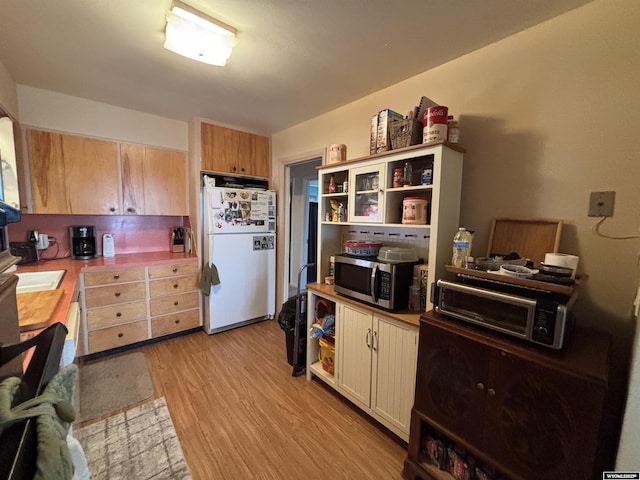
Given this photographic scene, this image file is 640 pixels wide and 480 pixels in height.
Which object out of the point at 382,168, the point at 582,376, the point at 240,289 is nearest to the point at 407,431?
the point at 582,376

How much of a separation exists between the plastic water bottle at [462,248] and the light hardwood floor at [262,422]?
1.20m

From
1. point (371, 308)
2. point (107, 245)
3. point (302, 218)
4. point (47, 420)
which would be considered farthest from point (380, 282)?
point (107, 245)

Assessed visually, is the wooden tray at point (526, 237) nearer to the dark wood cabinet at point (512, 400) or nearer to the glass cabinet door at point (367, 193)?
the dark wood cabinet at point (512, 400)

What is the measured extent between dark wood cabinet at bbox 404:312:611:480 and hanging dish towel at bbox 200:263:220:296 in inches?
87.8

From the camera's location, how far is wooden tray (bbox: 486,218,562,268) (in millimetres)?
1401

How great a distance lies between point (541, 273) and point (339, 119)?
204cm

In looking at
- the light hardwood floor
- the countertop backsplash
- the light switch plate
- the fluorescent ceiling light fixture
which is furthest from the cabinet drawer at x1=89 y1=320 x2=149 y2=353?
the light switch plate

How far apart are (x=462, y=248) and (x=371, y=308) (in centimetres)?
65

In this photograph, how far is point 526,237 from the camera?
1484 millimetres

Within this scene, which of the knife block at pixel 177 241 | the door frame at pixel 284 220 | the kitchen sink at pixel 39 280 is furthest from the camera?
the door frame at pixel 284 220

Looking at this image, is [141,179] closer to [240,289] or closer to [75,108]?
[75,108]

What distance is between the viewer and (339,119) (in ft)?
8.34

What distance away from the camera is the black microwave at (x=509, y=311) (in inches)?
39.9

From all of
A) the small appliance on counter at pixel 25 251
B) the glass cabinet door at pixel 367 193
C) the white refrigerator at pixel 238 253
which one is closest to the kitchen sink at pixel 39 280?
the small appliance on counter at pixel 25 251
